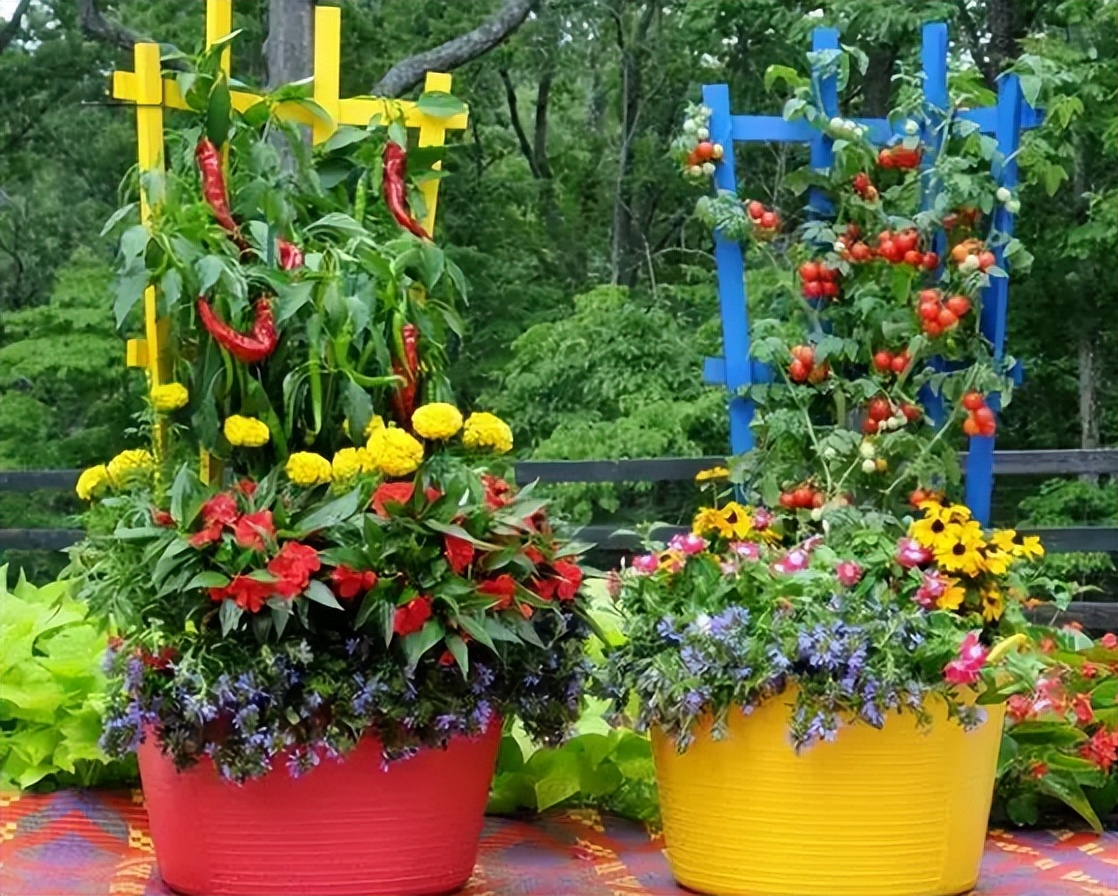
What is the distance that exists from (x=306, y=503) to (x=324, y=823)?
461 millimetres

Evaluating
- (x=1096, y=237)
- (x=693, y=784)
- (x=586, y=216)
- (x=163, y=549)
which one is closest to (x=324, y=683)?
(x=163, y=549)

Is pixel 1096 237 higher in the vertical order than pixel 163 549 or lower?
higher

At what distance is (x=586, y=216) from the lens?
1188 centimetres

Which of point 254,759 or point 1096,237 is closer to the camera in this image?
point 254,759

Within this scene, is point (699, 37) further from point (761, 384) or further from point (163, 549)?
point (163, 549)

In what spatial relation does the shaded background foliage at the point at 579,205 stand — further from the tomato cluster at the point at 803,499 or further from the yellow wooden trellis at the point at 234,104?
the yellow wooden trellis at the point at 234,104

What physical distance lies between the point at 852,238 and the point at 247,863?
1923 millimetres

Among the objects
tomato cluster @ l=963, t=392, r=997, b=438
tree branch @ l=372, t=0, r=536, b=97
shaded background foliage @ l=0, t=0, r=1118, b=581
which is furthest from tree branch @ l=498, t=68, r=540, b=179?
tomato cluster @ l=963, t=392, r=997, b=438

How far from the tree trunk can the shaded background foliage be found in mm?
12

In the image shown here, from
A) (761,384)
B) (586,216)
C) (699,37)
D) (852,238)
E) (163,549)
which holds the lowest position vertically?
(163,549)

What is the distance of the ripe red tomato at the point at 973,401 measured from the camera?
3172mm

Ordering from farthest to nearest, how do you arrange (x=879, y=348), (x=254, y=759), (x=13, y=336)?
(x=13, y=336), (x=879, y=348), (x=254, y=759)

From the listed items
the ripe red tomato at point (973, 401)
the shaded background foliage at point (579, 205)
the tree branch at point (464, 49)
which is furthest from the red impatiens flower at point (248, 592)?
the tree branch at point (464, 49)

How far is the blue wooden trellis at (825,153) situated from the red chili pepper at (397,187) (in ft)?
3.00
